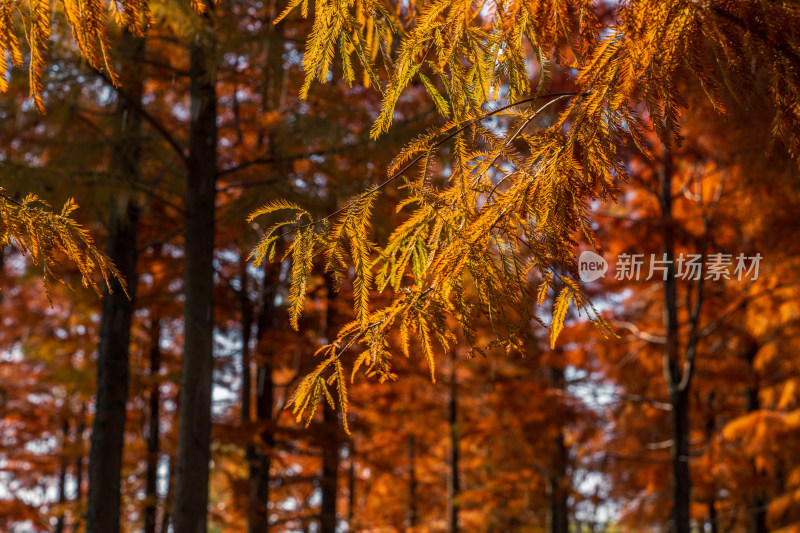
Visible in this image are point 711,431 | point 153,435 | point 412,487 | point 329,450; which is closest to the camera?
point 329,450

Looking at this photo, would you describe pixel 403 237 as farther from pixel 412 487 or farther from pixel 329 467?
pixel 412 487

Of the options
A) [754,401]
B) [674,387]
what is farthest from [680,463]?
[754,401]

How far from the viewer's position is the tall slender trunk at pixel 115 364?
21.8 ft

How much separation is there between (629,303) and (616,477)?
471 cm

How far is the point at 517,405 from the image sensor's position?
9.95m

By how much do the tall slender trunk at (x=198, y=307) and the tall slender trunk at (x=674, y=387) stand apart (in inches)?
194

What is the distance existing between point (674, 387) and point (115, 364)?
622 centimetres

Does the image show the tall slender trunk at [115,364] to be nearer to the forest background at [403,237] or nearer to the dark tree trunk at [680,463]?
the forest background at [403,237]

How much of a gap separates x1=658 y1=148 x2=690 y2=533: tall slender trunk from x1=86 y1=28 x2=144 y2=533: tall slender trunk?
5789 millimetres

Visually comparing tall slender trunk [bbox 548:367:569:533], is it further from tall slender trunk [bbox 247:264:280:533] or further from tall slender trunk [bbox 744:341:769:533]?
tall slender trunk [bbox 247:264:280:533]

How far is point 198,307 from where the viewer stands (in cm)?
632

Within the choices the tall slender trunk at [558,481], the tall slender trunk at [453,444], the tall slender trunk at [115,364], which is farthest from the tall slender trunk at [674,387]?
the tall slender trunk at [115,364]

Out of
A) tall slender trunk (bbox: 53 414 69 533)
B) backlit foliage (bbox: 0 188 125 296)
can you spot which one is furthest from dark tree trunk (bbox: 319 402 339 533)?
backlit foliage (bbox: 0 188 125 296)

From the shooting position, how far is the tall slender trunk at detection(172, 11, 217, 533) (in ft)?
19.7
